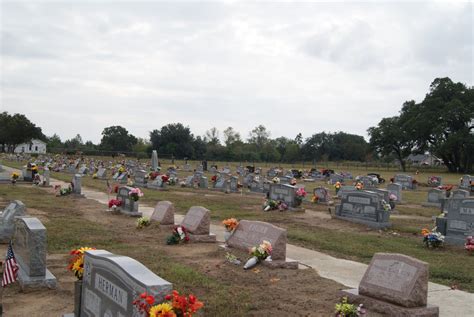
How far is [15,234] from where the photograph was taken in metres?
8.95

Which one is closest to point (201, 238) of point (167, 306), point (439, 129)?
point (167, 306)

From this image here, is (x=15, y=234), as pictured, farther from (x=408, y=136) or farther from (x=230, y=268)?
(x=408, y=136)

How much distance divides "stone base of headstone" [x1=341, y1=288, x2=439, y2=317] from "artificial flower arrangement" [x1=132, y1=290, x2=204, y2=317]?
11.3 ft

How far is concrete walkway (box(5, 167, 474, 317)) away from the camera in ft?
25.1

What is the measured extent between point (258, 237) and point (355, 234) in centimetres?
556

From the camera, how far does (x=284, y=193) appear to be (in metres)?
21.5

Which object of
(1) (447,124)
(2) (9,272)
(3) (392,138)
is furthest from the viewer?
(3) (392,138)

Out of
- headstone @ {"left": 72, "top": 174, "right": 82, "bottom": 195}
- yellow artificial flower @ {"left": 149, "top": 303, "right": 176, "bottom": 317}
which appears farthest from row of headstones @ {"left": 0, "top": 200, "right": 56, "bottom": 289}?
headstone @ {"left": 72, "top": 174, "right": 82, "bottom": 195}

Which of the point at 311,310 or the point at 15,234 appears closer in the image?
the point at 311,310

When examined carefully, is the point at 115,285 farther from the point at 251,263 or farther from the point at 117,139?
the point at 117,139

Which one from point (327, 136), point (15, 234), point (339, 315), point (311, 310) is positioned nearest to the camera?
point (339, 315)

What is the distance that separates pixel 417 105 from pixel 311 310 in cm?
7011

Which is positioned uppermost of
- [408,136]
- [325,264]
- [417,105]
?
[417,105]

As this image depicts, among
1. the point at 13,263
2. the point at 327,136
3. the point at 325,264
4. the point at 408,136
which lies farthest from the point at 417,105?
the point at 13,263
